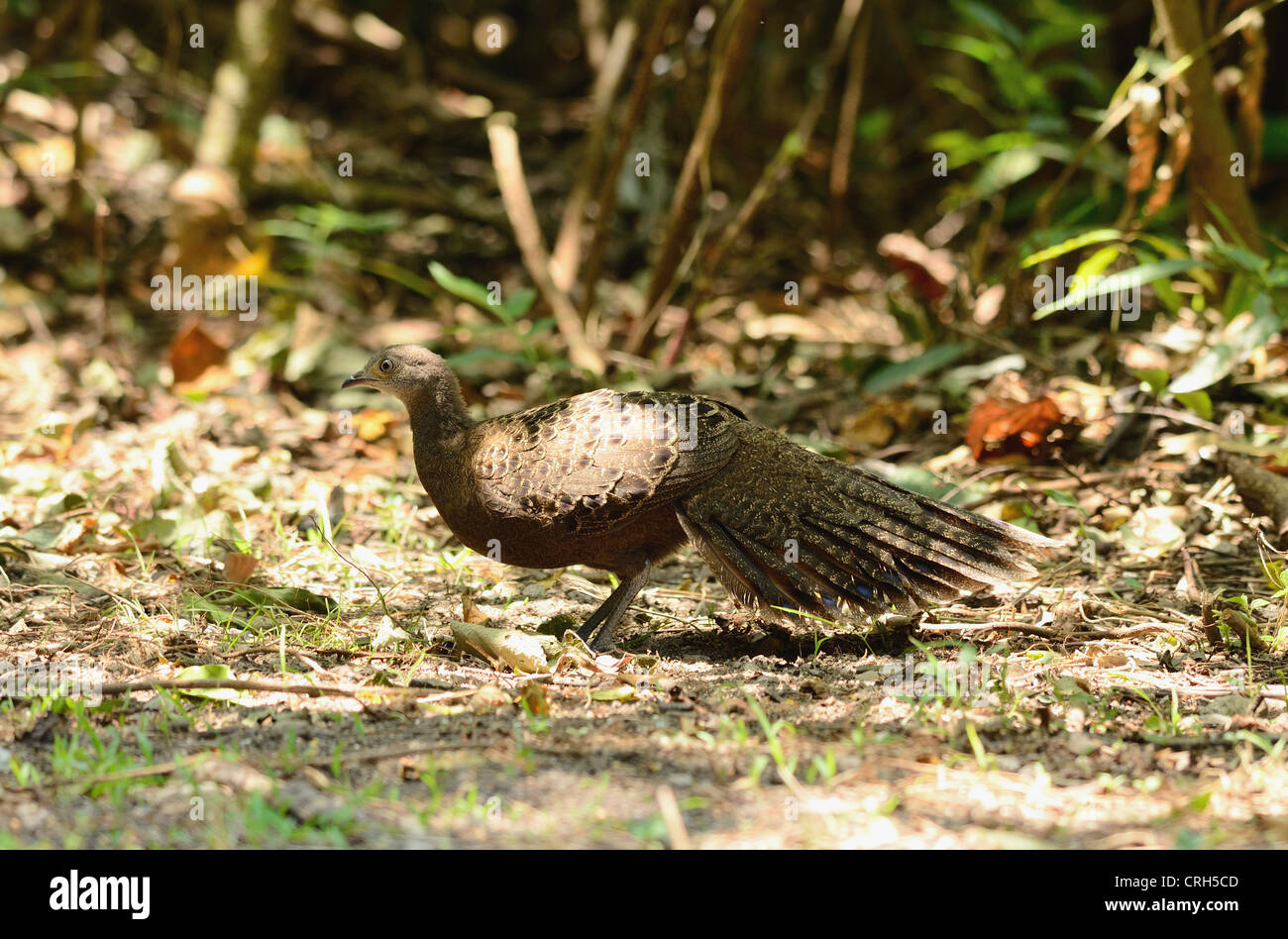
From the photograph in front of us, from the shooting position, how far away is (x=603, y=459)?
4352mm

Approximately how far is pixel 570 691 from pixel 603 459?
0.89m

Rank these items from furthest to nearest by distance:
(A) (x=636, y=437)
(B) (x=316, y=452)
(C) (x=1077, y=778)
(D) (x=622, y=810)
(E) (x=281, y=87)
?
(E) (x=281, y=87) → (B) (x=316, y=452) → (A) (x=636, y=437) → (C) (x=1077, y=778) → (D) (x=622, y=810)

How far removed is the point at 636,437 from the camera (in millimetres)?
4387

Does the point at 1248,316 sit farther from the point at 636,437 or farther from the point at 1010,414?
the point at 636,437

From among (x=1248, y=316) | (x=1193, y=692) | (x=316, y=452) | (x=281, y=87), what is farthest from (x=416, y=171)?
(x=1193, y=692)

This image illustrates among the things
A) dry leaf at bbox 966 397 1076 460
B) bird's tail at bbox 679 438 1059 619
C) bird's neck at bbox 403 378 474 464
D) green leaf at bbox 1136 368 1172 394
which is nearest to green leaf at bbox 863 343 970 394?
dry leaf at bbox 966 397 1076 460

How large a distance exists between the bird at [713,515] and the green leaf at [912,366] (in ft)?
5.83

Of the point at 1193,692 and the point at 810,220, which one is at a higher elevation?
the point at 810,220

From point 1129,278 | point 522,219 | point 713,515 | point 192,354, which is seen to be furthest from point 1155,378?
point 192,354

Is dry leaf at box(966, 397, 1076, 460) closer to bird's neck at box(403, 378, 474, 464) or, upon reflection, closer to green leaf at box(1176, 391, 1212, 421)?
green leaf at box(1176, 391, 1212, 421)

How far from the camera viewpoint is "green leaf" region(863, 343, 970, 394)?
6246mm

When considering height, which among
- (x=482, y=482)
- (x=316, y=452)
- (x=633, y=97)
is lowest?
(x=482, y=482)

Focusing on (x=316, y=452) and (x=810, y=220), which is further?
(x=810, y=220)

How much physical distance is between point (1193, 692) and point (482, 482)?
2365 millimetres
